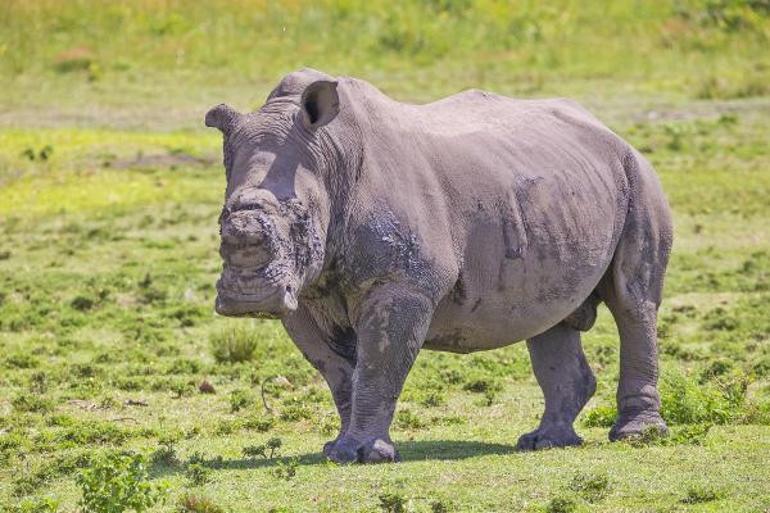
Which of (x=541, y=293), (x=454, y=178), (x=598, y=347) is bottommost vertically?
(x=598, y=347)

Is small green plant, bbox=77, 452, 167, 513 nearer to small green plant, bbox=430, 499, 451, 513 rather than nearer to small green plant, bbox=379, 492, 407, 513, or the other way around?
small green plant, bbox=379, 492, 407, 513

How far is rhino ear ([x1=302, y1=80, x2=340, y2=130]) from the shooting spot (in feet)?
35.5

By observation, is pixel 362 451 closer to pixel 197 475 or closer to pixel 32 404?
pixel 197 475

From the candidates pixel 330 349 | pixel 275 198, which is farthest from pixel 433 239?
pixel 275 198

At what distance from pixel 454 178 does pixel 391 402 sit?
1.41 metres

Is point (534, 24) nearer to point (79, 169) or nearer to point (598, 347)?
→ point (79, 169)

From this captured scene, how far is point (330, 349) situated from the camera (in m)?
11.6

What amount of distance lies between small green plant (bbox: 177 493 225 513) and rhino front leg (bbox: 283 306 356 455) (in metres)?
1.95

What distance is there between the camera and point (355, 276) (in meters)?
10.9

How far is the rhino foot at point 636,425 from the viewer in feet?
40.8

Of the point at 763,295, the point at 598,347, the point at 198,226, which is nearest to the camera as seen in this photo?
the point at 598,347

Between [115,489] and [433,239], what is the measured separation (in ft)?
9.09

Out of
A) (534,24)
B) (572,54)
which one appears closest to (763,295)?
(572,54)

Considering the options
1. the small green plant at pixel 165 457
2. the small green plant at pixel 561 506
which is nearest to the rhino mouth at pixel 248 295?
the small green plant at pixel 165 457
